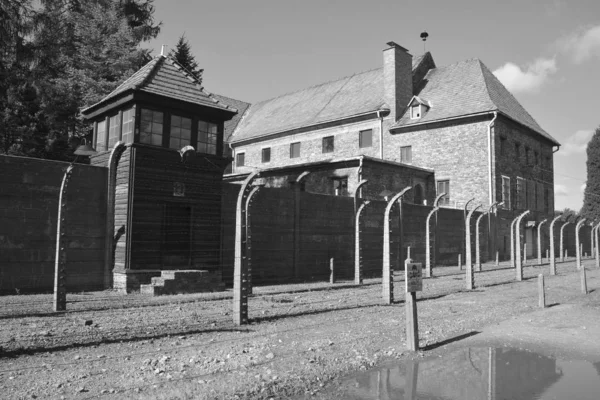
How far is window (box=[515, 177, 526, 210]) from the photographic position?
3154 cm

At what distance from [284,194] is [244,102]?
111 ft

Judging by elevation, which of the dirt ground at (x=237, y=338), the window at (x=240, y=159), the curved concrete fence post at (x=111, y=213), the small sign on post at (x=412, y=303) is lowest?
the dirt ground at (x=237, y=338)

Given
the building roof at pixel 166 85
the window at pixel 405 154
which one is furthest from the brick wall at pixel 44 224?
the window at pixel 405 154

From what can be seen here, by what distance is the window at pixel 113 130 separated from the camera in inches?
559

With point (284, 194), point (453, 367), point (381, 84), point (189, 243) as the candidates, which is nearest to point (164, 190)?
point (189, 243)

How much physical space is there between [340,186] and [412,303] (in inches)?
760

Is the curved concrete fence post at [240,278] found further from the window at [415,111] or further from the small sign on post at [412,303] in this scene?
the window at [415,111]

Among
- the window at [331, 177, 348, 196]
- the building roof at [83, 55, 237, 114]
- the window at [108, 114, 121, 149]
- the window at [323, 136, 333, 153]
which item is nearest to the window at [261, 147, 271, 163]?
the window at [323, 136, 333, 153]

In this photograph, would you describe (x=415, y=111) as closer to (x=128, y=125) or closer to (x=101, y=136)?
(x=101, y=136)

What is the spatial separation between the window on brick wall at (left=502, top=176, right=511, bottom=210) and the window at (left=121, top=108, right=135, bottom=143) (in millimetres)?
23799

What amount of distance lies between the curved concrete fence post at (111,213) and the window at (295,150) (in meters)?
23.8

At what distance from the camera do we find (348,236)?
750 inches

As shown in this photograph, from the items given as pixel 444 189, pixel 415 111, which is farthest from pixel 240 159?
pixel 444 189

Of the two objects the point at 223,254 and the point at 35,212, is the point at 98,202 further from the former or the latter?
the point at 223,254
